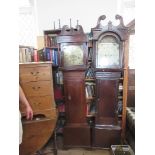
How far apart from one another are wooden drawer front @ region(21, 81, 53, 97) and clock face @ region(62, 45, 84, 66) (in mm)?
484

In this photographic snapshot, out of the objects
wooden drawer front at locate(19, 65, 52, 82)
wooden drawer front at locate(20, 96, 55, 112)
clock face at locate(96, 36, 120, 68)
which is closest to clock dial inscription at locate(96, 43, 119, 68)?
clock face at locate(96, 36, 120, 68)

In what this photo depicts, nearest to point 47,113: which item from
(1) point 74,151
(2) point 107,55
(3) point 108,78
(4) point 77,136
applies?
(4) point 77,136

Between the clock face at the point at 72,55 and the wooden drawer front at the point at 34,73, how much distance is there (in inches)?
16.3

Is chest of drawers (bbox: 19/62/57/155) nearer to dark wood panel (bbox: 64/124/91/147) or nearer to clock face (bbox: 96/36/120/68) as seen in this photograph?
dark wood panel (bbox: 64/124/91/147)

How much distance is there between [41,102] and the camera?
7.73 ft

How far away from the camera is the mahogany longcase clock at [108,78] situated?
254 cm

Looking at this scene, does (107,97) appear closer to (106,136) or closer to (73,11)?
(106,136)

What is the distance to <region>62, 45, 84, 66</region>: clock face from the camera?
104 inches

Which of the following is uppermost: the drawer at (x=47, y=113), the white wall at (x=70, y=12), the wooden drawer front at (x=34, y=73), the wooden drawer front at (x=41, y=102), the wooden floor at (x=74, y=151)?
the white wall at (x=70, y=12)

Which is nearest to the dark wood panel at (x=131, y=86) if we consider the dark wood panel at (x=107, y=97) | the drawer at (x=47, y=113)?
the dark wood panel at (x=107, y=97)

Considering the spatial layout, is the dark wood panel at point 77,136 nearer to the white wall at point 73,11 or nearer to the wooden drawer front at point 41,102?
the wooden drawer front at point 41,102

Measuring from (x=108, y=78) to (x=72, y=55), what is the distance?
621mm
